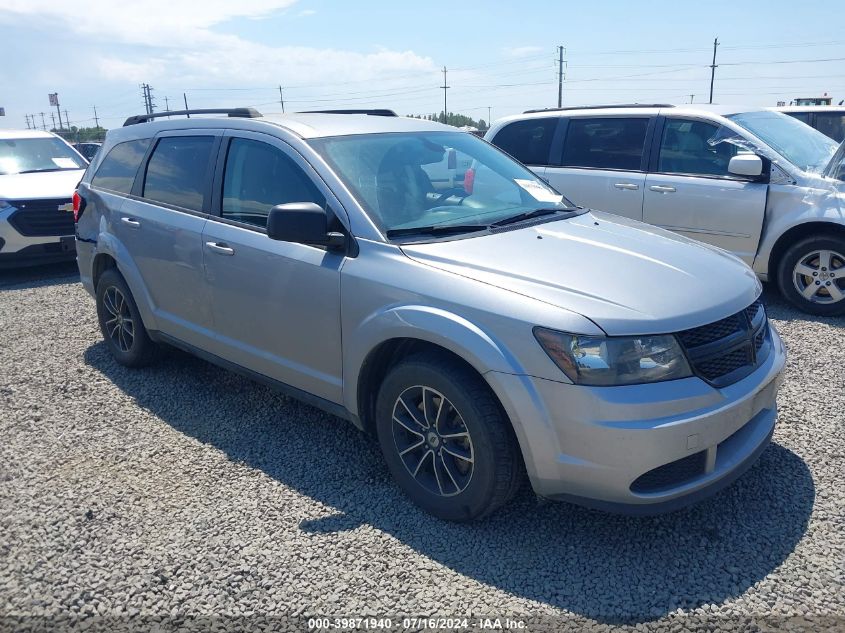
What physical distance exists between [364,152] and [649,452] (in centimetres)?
216

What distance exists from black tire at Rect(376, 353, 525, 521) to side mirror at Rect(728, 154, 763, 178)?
417 centimetres

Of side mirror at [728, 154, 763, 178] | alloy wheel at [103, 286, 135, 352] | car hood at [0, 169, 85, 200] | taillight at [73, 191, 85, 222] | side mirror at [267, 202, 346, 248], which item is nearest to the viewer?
side mirror at [267, 202, 346, 248]

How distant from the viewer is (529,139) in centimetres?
763

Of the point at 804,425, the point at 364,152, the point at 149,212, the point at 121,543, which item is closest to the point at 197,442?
the point at 121,543

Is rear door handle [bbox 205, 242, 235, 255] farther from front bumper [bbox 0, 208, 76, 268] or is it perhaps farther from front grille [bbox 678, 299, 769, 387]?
front bumper [bbox 0, 208, 76, 268]

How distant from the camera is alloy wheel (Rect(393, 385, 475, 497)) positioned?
3066mm

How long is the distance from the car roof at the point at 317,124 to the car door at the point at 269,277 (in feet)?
0.33

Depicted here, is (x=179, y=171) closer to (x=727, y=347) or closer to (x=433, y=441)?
(x=433, y=441)

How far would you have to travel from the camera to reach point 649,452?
2.66 metres

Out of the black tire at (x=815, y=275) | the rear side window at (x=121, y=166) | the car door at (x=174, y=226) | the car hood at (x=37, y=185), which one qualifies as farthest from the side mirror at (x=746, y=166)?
the car hood at (x=37, y=185)

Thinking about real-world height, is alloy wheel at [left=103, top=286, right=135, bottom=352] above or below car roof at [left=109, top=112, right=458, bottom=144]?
below

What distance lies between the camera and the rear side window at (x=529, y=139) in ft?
24.6

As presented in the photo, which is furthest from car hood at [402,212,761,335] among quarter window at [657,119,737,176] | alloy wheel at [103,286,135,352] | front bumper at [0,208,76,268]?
front bumper at [0,208,76,268]

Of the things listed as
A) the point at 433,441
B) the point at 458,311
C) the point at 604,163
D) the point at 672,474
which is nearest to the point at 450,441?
the point at 433,441
